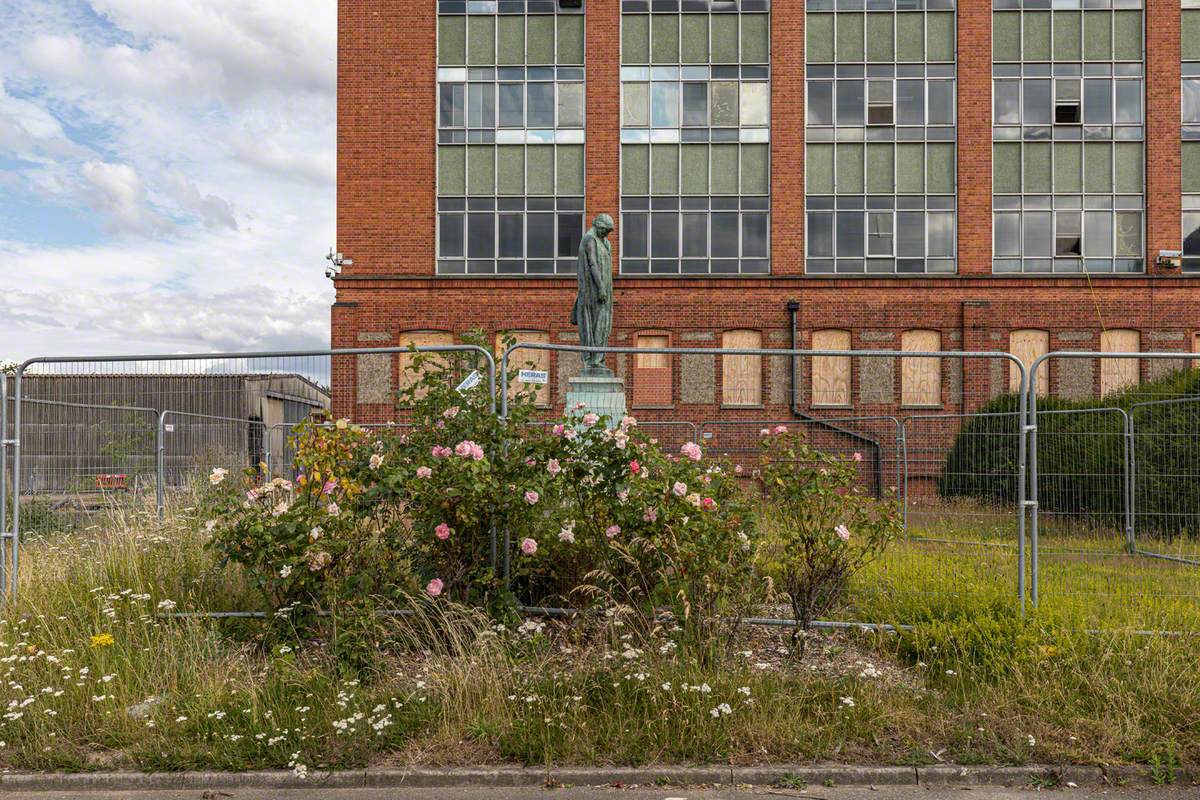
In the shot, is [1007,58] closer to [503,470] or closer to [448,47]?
[448,47]

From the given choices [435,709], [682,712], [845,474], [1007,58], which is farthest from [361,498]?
[1007,58]

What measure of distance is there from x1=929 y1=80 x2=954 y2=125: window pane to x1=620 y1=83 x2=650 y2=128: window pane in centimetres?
813

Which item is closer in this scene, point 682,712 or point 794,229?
point 682,712

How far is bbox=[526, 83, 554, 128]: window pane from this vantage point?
24875 millimetres

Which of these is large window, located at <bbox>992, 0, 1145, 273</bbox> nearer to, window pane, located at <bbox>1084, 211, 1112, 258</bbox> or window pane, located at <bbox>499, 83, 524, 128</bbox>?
window pane, located at <bbox>1084, 211, 1112, 258</bbox>

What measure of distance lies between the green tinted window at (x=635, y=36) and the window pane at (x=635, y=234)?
4584mm

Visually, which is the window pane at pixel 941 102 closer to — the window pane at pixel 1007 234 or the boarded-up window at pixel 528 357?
the window pane at pixel 1007 234

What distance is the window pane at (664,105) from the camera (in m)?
24.9

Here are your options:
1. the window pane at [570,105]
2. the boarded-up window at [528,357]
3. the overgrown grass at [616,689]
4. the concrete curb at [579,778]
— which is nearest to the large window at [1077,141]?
the window pane at [570,105]

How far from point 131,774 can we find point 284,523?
1.64m

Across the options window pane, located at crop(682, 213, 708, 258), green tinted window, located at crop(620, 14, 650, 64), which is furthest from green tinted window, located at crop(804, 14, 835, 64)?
window pane, located at crop(682, 213, 708, 258)

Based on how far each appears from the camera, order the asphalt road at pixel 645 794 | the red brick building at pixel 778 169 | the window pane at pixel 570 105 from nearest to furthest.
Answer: the asphalt road at pixel 645 794 < the red brick building at pixel 778 169 < the window pane at pixel 570 105

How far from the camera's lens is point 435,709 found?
16.1ft

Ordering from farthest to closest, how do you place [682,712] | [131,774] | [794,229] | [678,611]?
1. [794,229]
2. [678,611]
3. [682,712]
4. [131,774]
